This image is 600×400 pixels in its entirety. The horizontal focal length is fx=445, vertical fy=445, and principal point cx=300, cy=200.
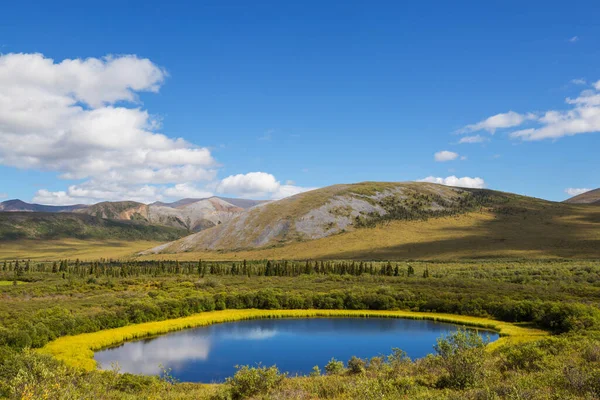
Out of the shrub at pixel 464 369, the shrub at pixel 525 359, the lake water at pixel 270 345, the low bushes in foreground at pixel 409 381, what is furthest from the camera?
the lake water at pixel 270 345

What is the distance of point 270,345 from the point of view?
56.3 meters

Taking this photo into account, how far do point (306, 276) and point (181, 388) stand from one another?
85.8 metres

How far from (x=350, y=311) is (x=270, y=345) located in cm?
2449

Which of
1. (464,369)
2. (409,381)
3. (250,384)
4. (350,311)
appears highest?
(464,369)

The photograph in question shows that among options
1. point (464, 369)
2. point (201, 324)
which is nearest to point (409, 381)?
point (464, 369)

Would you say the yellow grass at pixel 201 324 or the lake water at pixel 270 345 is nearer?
the lake water at pixel 270 345

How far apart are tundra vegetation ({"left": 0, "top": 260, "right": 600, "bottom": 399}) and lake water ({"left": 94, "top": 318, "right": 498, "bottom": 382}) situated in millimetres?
3735

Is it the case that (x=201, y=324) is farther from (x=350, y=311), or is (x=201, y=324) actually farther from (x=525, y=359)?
(x=525, y=359)

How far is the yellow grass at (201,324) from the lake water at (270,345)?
1839mm

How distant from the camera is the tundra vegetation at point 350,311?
79.8 ft

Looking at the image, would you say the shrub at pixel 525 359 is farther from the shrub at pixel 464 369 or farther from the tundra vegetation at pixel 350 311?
the shrub at pixel 464 369

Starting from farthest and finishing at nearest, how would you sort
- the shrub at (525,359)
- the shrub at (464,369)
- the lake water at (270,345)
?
the lake water at (270,345) → the shrub at (525,359) → the shrub at (464,369)

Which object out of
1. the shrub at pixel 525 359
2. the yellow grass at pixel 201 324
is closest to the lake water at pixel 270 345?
the yellow grass at pixel 201 324

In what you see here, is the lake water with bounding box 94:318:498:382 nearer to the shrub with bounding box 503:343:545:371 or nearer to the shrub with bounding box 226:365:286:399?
the shrub with bounding box 226:365:286:399
